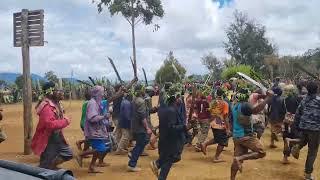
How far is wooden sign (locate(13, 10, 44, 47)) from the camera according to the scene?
11.8m

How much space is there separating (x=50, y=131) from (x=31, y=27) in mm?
4503

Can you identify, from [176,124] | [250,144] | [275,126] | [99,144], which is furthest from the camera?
[275,126]

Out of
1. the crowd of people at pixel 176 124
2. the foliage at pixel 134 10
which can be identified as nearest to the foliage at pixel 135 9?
the foliage at pixel 134 10

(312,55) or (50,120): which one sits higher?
(312,55)

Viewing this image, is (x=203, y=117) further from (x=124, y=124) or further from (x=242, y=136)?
(x=242, y=136)

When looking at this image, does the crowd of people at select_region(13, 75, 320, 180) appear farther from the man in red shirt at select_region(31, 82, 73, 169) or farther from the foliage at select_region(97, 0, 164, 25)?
the foliage at select_region(97, 0, 164, 25)

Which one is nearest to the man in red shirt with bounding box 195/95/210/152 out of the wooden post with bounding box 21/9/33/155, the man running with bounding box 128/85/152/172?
the man running with bounding box 128/85/152/172

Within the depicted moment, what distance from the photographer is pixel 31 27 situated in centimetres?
1190

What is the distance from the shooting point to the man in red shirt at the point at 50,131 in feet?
26.0

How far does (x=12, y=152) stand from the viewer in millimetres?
12609

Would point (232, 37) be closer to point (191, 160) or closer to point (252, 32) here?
point (252, 32)

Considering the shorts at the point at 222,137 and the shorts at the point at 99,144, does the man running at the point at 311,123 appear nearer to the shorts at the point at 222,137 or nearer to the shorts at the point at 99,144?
the shorts at the point at 222,137

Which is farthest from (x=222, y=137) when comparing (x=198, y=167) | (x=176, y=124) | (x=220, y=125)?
(x=176, y=124)

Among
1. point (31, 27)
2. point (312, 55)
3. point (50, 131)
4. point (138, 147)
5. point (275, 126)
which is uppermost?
point (312, 55)
